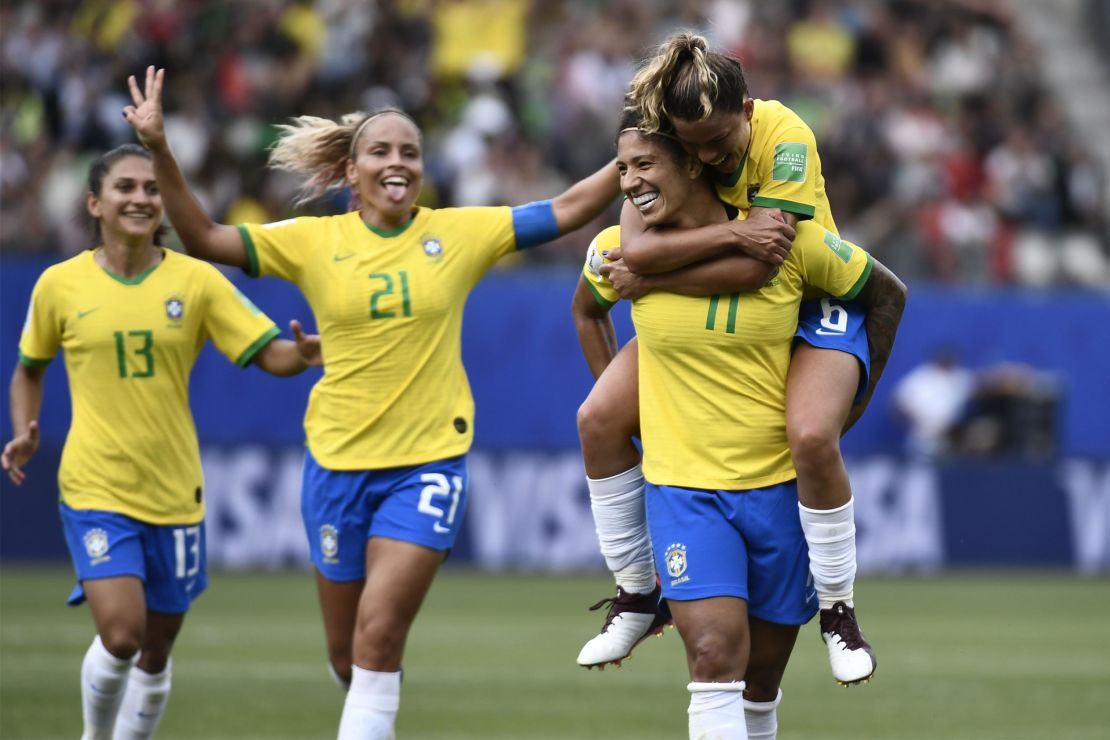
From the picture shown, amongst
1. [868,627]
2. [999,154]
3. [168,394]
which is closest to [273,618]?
[868,627]

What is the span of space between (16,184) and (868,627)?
380 inches

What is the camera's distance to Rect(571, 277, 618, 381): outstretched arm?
6359 millimetres

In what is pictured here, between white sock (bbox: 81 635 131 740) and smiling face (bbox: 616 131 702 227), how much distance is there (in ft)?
9.94

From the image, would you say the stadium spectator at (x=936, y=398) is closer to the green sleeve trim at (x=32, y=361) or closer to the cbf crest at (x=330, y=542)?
the cbf crest at (x=330, y=542)

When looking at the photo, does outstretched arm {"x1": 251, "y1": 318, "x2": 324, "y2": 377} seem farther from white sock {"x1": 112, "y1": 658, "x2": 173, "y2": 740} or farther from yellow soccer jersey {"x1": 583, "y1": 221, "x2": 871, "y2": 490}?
yellow soccer jersey {"x1": 583, "y1": 221, "x2": 871, "y2": 490}

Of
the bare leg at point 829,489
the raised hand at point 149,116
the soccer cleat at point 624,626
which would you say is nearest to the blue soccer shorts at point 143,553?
the raised hand at point 149,116

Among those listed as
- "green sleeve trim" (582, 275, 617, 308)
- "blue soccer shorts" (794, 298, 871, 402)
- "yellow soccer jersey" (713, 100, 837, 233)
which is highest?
"yellow soccer jersey" (713, 100, 837, 233)

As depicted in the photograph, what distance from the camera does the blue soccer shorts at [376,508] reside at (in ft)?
23.4

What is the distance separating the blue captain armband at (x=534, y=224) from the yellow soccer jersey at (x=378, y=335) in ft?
0.99

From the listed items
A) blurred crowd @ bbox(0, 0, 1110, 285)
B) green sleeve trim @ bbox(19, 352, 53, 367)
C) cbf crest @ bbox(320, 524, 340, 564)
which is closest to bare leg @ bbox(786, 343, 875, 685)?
cbf crest @ bbox(320, 524, 340, 564)

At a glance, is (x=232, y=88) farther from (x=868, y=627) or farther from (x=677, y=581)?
(x=677, y=581)

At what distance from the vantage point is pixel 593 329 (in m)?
6.40

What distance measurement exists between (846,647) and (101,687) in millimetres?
3271

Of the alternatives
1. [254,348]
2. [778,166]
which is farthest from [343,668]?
[778,166]
